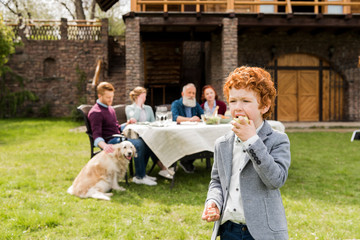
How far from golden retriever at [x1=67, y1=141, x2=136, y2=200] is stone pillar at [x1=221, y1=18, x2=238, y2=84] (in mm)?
7755

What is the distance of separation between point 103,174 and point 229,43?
8670mm

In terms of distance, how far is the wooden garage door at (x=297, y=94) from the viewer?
14750 mm

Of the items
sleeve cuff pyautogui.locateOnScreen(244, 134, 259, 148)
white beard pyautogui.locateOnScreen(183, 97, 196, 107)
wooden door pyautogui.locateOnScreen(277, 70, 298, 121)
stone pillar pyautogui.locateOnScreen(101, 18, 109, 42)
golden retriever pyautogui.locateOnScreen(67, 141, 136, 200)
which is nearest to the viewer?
sleeve cuff pyautogui.locateOnScreen(244, 134, 259, 148)

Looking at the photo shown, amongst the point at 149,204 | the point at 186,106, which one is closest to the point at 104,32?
the point at 186,106

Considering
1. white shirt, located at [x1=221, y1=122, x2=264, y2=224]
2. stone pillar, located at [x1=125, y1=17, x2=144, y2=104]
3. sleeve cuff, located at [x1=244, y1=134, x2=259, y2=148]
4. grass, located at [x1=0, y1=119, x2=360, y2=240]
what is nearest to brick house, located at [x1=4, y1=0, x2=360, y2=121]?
stone pillar, located at [x1=125, y1=17, x2=144, y2=104]

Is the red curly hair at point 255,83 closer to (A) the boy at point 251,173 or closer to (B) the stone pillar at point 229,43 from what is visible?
(A) the boy at point 251,173

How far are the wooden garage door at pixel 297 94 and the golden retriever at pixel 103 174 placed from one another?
11501 mm

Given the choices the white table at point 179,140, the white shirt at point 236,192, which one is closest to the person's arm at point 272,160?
the white shirt at point 236,192

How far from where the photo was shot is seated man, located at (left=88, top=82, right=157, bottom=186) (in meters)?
4.77

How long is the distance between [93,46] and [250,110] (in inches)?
679

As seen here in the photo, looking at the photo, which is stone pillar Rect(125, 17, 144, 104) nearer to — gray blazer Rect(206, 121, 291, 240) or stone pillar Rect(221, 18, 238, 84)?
stone pillar Rect(221, 18, 238, 84)

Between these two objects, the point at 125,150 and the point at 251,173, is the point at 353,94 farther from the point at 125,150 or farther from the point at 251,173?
the point at 251,173

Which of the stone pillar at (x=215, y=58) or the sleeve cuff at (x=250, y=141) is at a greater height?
the stone pillar at (x=215, y=58)

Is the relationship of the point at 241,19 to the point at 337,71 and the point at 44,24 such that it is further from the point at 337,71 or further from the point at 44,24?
the point at 44,24
